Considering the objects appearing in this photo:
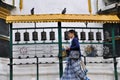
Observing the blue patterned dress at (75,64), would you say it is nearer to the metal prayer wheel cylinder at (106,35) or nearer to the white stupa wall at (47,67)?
the white stupa wall at (47,67)

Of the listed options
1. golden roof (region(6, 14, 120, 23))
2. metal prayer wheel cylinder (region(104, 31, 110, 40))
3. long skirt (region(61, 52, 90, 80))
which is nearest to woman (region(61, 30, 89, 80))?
long skirt (region(61, 52, 90, 80))

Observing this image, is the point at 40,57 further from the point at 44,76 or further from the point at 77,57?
the point at 77,57

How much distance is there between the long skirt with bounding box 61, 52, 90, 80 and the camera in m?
9.77

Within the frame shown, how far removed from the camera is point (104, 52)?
1170cm

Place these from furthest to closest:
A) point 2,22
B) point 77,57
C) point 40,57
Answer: point 2,22, point 40,57, point 77,57

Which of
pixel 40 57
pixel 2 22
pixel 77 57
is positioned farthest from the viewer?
pixel 2 22

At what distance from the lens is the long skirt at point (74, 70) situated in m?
9.77

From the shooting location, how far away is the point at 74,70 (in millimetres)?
9844

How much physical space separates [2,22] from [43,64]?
1972 mm

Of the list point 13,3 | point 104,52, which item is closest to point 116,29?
point 104,52

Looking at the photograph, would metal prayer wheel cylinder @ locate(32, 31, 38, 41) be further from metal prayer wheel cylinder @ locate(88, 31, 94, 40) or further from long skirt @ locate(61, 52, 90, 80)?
long skirt @ locate(61, 52, 90, 80)

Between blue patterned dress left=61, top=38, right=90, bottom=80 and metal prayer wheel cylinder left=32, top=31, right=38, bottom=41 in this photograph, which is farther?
metal prayer wheel cylinder left=32, top=31, right=38, bottom=41

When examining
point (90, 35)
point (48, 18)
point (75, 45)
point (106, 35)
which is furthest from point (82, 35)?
point (75, 45)

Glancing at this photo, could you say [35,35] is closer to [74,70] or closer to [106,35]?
[74,70]
